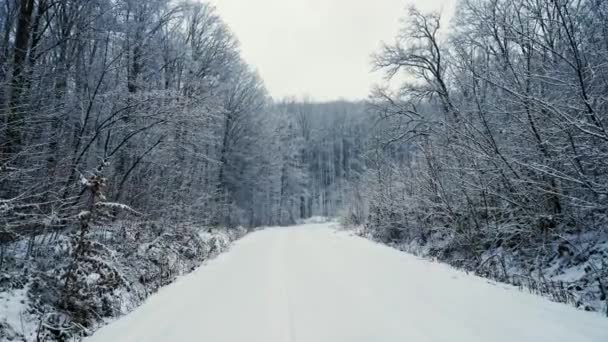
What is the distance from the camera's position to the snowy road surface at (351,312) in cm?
374

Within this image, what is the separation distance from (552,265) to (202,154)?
34.4ft

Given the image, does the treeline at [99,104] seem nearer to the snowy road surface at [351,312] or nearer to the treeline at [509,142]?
the snowy road surface at [351,312]

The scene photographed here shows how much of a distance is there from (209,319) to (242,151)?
72.9 ft

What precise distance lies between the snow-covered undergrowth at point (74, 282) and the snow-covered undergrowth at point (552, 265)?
6.68 m

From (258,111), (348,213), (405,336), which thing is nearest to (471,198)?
(405,336)

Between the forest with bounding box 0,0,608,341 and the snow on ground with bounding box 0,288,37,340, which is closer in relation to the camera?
the snow on ground with bounding box 0,288,37,340

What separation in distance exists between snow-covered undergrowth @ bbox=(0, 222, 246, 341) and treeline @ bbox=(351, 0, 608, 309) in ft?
21.9

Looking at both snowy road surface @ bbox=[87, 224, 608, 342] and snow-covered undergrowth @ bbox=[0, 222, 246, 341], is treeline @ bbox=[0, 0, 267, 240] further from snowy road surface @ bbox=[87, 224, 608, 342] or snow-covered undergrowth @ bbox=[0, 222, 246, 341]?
snowy road surface @ bbox=[87, 224, 608, 342]

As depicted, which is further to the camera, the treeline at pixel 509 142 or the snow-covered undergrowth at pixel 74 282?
the treeline at pixel 509 142

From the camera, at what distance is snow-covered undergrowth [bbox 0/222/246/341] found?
4.05 meters

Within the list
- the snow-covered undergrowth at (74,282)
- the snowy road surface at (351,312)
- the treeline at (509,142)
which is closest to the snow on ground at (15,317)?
the snow-covered undergrowth at (74,282)

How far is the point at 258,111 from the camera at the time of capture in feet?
93.5

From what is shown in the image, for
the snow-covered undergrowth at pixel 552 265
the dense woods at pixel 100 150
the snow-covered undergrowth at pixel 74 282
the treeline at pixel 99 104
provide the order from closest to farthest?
the snow-covered undergrowth at pixel 74 282 → the dense woods at pixel 100 150 → the snow-covered undergrowth at pixel 552 265 → the treeline at pixel 99 104

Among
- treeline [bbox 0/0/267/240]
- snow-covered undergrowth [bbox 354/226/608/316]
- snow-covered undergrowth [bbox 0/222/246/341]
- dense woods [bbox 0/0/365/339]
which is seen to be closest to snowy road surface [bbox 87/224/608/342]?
snow-covered undergrowth [bbox 0/222/246/341]
